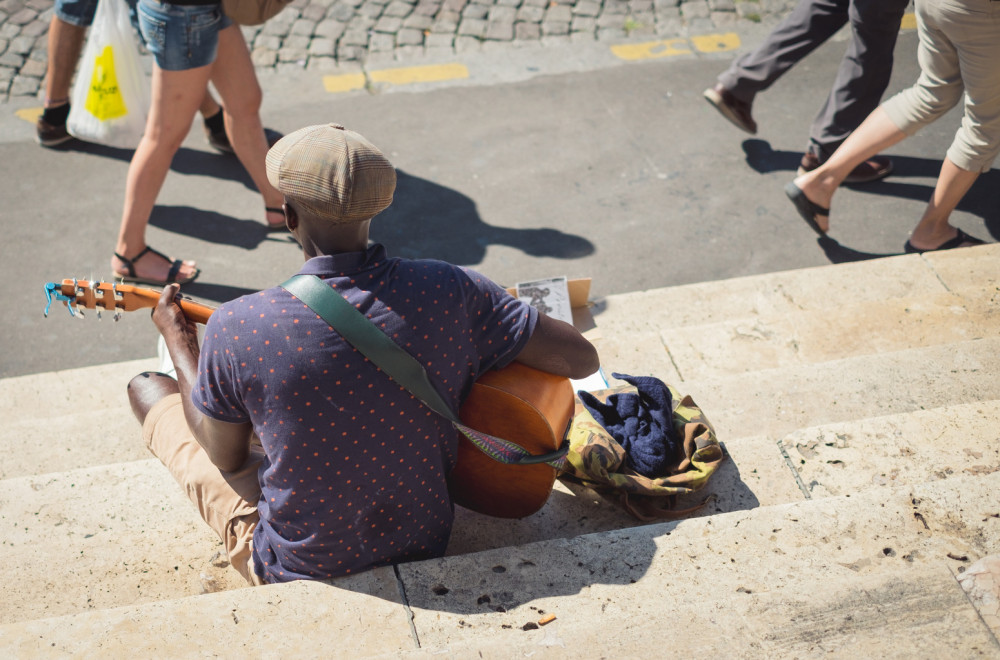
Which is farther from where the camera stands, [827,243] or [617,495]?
[827,243]

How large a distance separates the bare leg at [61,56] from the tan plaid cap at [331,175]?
3.86 metres

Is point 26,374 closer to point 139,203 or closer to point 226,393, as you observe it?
point 139,203

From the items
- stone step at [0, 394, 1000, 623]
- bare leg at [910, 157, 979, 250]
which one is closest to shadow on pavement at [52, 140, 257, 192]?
stone step at [0, 394, 1000, 623]

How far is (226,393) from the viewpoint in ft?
6.48

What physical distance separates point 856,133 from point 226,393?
3.57m

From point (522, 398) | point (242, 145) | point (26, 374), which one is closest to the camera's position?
point (522, 398)

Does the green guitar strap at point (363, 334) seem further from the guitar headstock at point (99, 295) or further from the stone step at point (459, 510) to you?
the guitar headstock at point (99, 295)

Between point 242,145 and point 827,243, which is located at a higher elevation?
point 242,145

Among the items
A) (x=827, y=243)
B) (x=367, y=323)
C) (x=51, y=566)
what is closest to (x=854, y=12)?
(x=827, y=243)

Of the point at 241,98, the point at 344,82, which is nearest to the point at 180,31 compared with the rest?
the point at 241,98

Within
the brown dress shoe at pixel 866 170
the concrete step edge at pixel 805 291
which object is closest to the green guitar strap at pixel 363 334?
the concrete step edge at pixel 805 291

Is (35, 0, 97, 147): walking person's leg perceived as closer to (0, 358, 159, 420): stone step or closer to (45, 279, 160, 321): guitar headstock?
(0, 358, 159, 420): stone step

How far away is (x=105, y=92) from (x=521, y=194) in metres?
2.31

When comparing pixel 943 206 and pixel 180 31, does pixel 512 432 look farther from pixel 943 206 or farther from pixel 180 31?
pixel 943 206
